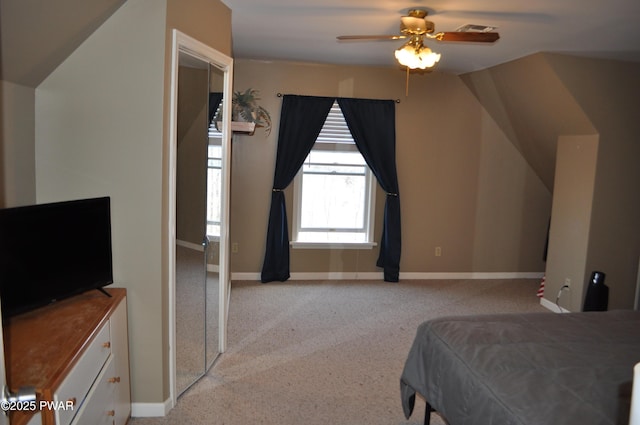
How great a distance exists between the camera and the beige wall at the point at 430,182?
5.38m

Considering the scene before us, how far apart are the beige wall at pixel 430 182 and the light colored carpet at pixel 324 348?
1.03 feet

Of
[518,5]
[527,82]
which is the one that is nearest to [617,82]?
[527,82]

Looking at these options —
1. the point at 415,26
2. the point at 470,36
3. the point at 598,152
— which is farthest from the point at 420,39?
the point at 598,152

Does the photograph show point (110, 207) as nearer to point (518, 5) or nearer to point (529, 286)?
point (518, 5)

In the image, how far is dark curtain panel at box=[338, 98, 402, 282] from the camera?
5418 millimetres

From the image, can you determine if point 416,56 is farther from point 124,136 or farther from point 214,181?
point 124,136

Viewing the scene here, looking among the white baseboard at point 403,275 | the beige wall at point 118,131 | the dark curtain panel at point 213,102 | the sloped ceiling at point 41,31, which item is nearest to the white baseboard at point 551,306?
the white baseboard at point 403,275

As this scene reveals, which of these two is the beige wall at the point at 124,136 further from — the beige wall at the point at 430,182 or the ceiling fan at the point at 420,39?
the beige wall at the point at 430,182

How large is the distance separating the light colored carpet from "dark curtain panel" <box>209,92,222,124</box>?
1.77 metres

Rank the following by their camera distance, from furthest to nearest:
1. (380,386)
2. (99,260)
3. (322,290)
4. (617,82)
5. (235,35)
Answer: (322,290)
(617,82)
(235,35)
(380,386)
(99,260)

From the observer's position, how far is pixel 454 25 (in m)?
3.45

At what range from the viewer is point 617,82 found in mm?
4340

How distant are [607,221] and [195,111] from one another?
154 inches

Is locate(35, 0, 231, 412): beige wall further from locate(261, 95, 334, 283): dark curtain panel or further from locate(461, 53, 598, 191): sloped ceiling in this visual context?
locate(461, 53, 598, 191): sloped ceiling
